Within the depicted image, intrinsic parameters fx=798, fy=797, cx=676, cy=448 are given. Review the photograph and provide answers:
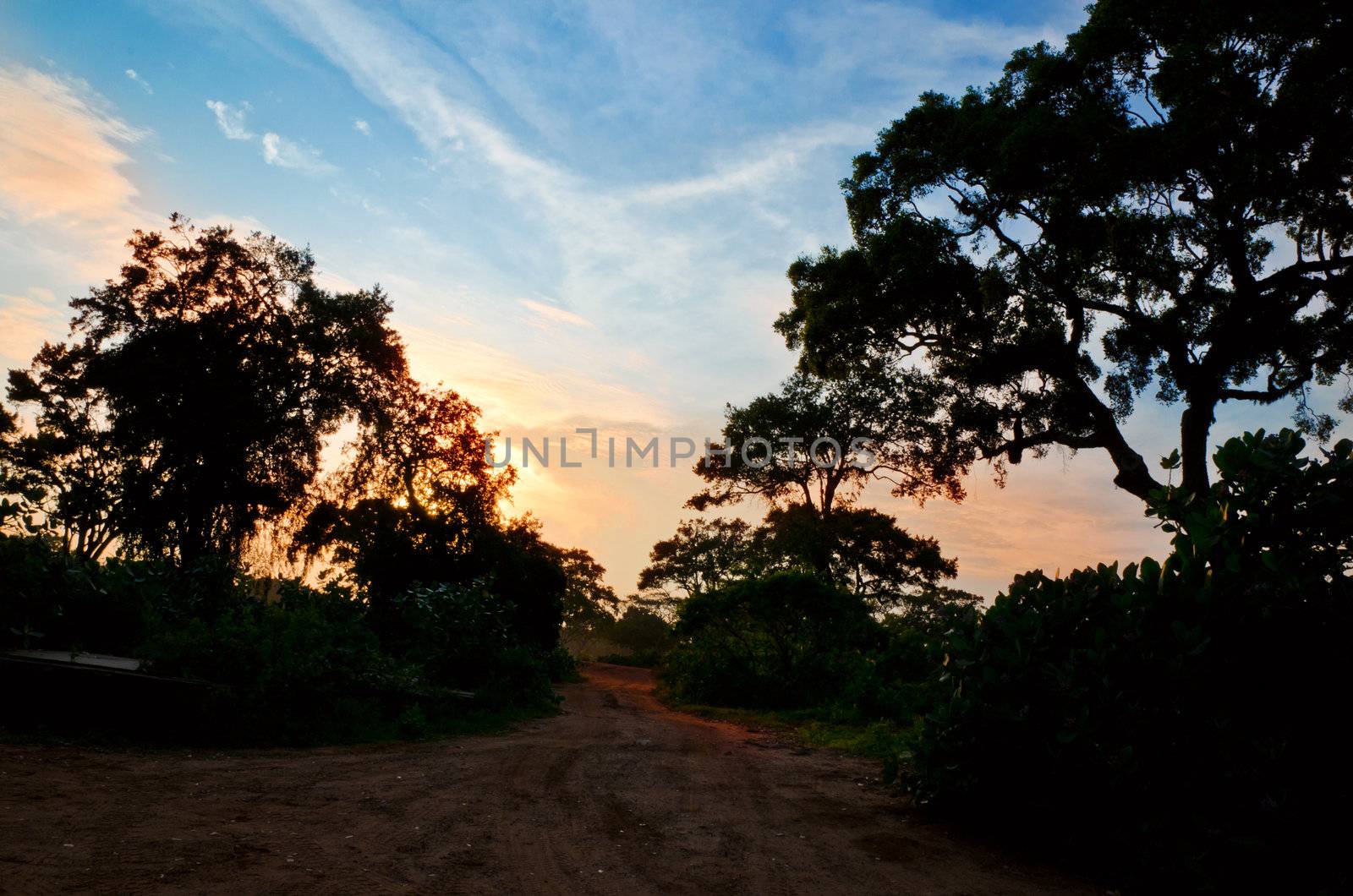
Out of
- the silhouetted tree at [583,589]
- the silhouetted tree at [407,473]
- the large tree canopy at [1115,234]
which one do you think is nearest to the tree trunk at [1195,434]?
the large tree canopy at [1115,234]

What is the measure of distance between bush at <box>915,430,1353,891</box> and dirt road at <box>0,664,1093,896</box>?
1.82ft

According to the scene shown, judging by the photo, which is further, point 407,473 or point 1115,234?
point 407,473

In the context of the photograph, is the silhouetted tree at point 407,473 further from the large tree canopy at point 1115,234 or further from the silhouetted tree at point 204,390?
the large tree canopy at point 1115,234

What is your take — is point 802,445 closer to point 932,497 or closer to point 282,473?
point 932,497

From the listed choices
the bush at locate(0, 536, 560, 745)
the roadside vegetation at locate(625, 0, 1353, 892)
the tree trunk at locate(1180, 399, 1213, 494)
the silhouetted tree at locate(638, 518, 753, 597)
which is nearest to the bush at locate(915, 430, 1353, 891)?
the roadside vegetation at locate(625, 0, 1353, 892)

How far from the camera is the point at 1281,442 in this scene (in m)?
4.76

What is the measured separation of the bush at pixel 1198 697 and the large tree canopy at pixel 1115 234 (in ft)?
38.4

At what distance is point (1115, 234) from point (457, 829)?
15.5 metres

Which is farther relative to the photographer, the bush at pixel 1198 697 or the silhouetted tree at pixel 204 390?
the silhouetted tree at pixel 204 390

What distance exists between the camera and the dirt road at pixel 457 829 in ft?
12.7

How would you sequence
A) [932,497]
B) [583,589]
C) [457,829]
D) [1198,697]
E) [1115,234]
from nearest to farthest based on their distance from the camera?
[1198,697]
[457,829]
[1115,234]
[932,497]
[583,589]

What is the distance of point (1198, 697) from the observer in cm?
454

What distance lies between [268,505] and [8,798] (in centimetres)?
2067

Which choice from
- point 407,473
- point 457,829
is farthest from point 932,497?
point 457,829
